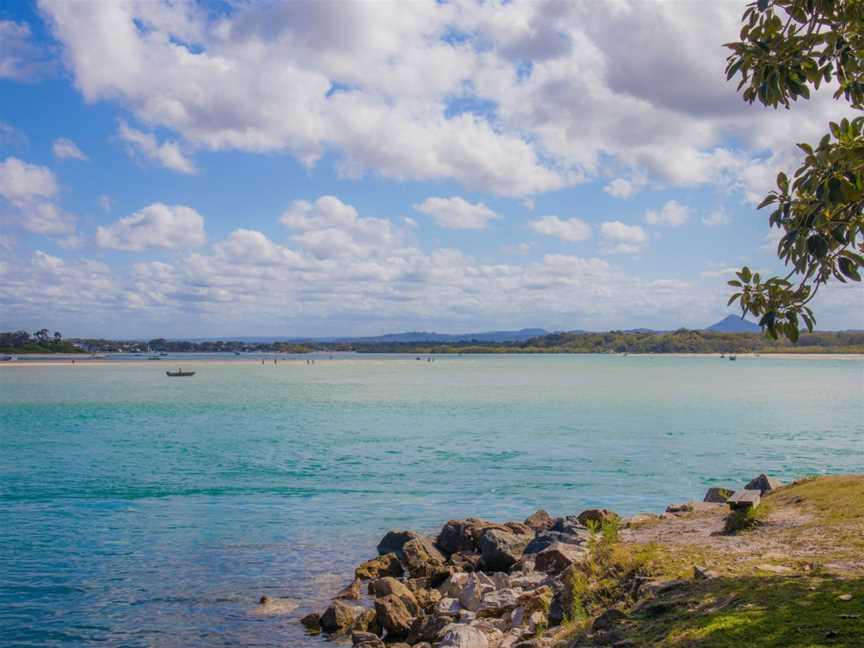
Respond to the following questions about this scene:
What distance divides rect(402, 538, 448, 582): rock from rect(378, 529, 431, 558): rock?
1.76 ft

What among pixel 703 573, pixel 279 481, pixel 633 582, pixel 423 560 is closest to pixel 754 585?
pixel 703 573

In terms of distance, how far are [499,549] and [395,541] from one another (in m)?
3.13

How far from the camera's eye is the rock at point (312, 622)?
13.9 meters

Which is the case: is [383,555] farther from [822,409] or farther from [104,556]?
[822,409]

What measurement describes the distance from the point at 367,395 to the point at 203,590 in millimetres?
67948

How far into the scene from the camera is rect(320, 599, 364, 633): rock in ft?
44.7

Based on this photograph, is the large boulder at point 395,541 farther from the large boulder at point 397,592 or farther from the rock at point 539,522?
the rock at point 539,522

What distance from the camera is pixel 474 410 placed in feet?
211

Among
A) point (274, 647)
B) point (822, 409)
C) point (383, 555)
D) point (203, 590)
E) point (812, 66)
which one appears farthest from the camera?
point (822, 409)

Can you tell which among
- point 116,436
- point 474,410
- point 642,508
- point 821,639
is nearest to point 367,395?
point 474,410

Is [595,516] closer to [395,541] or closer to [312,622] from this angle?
[395,541]

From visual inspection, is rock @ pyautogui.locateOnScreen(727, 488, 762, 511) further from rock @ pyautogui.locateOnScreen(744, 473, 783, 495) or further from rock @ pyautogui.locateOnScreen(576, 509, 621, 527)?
rock @ pyautogui.locateOnScreen(744, 473, 783, 495)

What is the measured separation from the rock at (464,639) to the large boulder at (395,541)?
655cm

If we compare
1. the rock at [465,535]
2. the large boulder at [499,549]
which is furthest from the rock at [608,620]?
the rock at [465,535]
